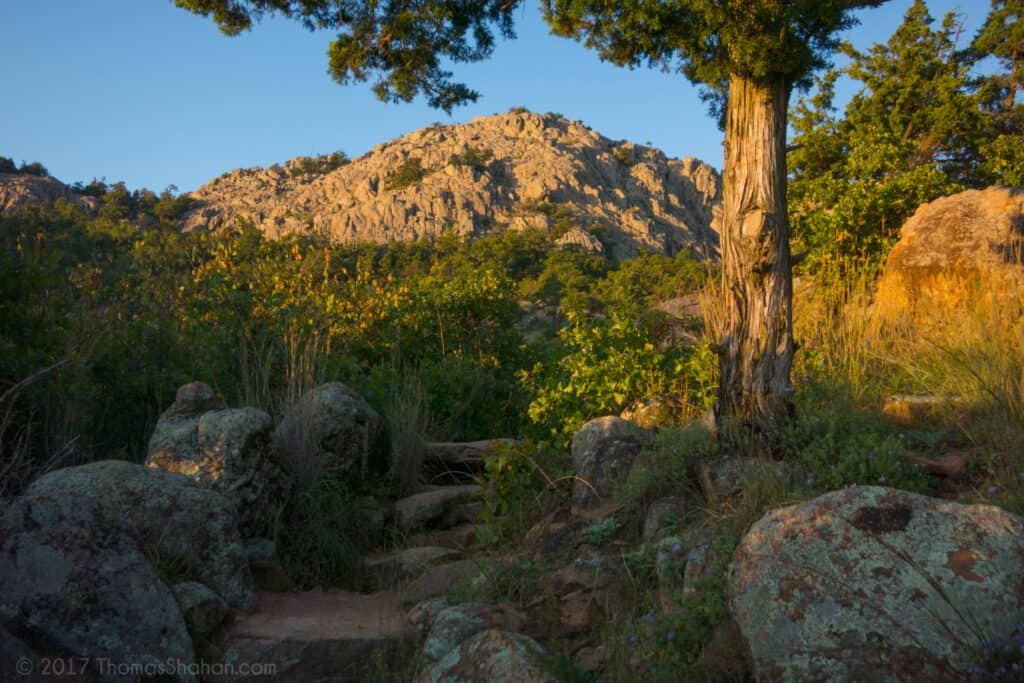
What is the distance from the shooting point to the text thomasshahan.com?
109 inches

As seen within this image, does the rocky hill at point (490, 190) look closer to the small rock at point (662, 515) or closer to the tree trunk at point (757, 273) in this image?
the tree trunk at point (757, 273)

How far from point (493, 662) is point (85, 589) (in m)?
1.74

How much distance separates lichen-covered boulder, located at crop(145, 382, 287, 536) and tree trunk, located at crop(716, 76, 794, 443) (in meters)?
2.89

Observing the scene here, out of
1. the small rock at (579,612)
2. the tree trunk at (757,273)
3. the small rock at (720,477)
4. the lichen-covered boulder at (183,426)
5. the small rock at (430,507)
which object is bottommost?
the small rock at (430,507)

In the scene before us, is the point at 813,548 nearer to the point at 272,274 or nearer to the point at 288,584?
the point at 288,584

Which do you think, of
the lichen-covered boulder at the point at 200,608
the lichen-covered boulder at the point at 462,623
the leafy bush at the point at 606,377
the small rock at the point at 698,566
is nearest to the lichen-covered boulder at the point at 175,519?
the lichen-covered boulder at the point at 200,608

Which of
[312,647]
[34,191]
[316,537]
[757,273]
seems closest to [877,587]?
[757,273]

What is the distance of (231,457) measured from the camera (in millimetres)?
4840

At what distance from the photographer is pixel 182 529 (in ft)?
13.4

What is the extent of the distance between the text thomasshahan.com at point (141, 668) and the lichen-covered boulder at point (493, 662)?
910mm

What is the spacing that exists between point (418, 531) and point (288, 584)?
48.2 inches

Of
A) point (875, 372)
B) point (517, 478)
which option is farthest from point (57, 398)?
point (875, 372)

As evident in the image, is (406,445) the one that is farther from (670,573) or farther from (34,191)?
(34,191)

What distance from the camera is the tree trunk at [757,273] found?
4215mm
